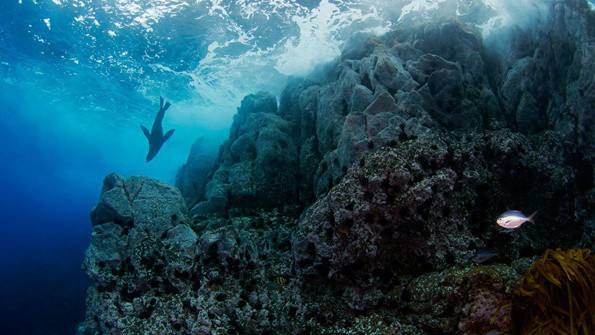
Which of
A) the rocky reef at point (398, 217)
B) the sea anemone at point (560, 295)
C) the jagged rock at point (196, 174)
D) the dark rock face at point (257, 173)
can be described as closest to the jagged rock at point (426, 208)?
the rocky reef at point (398, 217)

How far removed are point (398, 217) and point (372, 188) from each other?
117cm

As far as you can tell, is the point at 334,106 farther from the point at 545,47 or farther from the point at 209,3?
the point at 209,3

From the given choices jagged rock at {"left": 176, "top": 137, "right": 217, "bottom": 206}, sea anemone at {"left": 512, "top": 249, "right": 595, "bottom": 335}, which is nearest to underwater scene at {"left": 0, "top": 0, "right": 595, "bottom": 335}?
sea anemone at {"left": 512, "top": 249, "right": 595, "bottom": 335}

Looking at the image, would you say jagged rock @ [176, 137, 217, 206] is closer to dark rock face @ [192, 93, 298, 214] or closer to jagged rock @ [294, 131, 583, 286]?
dark rock face @ [192, 93, 298, 214]

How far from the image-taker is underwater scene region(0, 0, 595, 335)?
8570 mm

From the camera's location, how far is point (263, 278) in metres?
11.2

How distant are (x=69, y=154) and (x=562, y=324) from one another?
12363cm

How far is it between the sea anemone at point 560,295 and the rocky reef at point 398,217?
1.00 metres

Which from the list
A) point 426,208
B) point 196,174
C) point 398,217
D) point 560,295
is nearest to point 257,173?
point 196,174

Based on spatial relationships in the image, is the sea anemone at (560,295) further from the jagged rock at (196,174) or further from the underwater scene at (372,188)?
the jagged rock at (196,174)

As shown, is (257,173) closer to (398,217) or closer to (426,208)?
(398,217)

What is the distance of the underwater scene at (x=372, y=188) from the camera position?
857 cm

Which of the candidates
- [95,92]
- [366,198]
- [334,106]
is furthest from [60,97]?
[366,198]

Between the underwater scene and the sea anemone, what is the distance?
28mm
